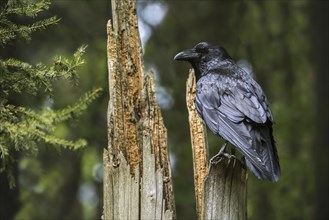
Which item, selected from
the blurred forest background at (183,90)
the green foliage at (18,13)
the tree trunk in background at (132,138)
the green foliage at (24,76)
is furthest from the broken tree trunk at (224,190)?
the blurred forest background at (183,90)

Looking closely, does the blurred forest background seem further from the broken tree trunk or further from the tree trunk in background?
the broken tree trunk

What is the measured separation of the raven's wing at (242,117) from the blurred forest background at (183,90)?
4970 millimetres

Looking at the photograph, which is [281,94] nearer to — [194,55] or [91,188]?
[91,188]

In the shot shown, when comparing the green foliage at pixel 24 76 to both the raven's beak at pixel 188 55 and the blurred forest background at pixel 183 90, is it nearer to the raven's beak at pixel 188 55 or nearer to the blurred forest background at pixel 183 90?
the raven's beak at pixel 188 55

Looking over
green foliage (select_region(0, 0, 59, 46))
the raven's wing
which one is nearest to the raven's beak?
the raven's wing

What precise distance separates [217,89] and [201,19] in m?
8.02

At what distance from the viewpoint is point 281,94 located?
18.1 metres

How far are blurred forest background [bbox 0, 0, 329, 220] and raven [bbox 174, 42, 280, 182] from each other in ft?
14.0

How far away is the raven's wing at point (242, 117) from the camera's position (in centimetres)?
564

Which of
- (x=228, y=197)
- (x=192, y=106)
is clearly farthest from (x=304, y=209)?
(x=228, y=197)

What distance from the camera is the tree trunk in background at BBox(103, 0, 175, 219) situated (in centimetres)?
526

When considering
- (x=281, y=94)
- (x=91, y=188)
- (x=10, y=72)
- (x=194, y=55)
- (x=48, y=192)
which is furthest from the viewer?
(x=281, y=94)

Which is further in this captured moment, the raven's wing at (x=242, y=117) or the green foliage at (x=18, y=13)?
the raven's wing at (x=242, y=117)

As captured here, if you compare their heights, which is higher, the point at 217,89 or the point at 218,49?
the point at 218,49
